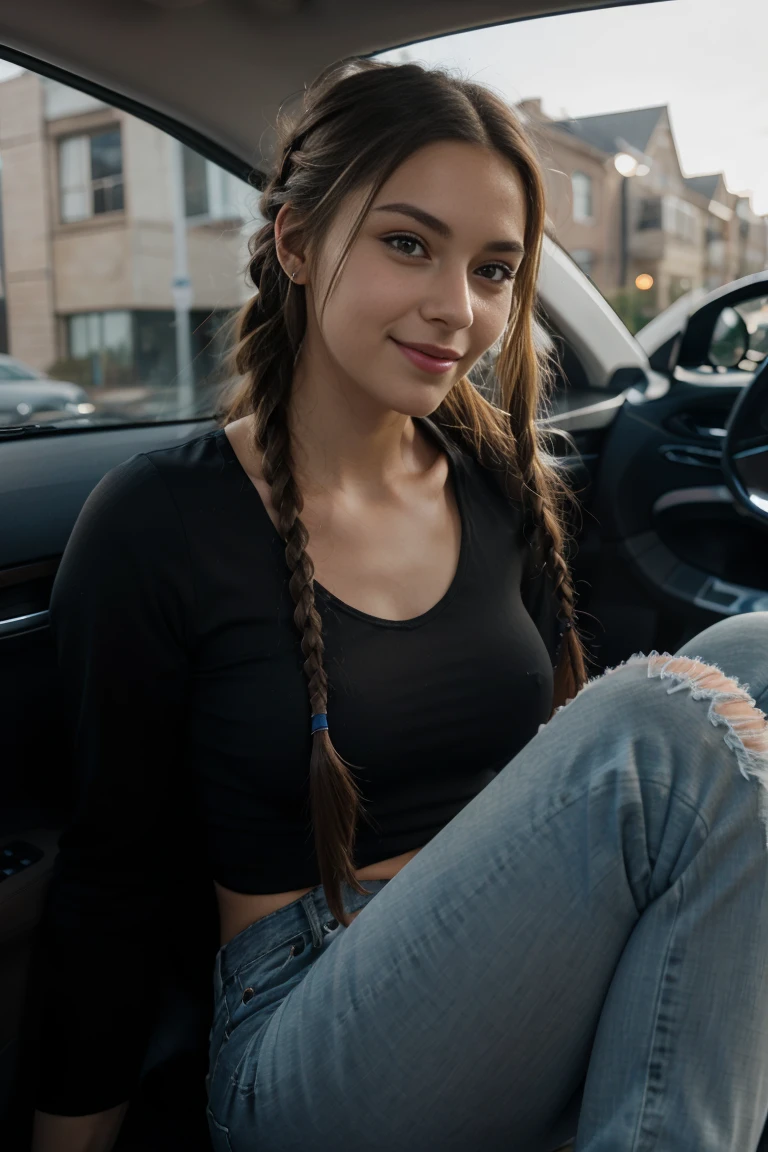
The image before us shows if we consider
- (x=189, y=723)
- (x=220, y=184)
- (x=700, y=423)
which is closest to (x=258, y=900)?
(x=189, y=723)

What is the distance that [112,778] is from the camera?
115 cm

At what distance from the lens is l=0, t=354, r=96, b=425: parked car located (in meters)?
1.67

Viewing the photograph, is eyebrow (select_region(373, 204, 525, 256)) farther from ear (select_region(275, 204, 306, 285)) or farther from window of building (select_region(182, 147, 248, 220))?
window of building (select_region(182, 147, 248, 220))

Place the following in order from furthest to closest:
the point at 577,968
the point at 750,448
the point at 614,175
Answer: the point at 614,175 → the point at 750,448 → the point at 577,968

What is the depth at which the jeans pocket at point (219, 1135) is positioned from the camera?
1096 mm

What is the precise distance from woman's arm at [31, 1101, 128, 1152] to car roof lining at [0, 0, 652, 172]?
4.52 ft

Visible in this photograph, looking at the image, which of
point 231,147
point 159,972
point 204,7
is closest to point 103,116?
point 231,147

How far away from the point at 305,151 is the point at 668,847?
94 cm

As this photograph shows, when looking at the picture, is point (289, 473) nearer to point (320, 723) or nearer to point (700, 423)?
point (320, 723)

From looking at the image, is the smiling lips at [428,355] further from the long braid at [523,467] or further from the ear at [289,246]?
the long braid at [523,467]

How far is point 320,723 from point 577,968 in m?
0.37

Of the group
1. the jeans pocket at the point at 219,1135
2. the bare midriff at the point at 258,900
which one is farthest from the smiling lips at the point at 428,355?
the jeans pocket at the point at 219,1135

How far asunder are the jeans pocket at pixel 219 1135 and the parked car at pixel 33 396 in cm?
105

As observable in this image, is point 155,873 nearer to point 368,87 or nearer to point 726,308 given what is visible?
point 368,87
